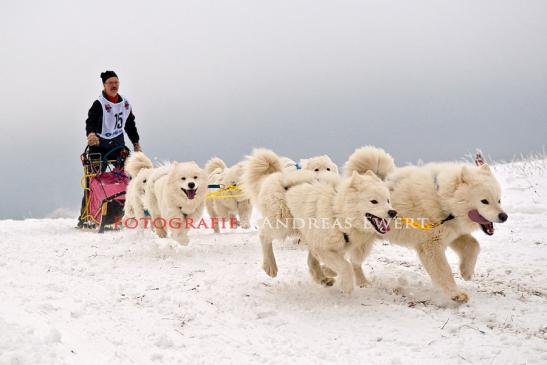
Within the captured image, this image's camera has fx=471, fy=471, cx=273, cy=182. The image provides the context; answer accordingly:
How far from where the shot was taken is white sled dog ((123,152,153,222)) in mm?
8164

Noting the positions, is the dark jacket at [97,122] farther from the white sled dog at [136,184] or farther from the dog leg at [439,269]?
the dog leg at [439,269]

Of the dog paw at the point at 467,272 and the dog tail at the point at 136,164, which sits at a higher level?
the dog tail at the point at 136,164

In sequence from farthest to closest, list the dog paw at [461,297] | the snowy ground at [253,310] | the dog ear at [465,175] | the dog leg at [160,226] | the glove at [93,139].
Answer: the glove at [93,139], the dog leg at [160,226], the dog ear at [465,175], the dog paw at [461,297], the snowy ground at [253,310]

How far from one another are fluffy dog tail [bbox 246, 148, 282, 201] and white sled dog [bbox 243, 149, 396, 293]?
0.22 metres


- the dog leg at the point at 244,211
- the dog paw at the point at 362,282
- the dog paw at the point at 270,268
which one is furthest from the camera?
the dog leg at the point at 244,211

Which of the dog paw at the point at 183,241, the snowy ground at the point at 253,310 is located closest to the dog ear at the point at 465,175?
the snowy ground at the point at 253,310

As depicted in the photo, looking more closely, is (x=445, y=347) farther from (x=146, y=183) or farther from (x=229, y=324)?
(x=146, y=183)

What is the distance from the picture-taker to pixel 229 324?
3717 millimetres

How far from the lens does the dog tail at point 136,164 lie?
8.39 m

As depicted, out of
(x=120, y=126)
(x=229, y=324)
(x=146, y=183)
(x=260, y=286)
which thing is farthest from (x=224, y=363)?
(x=120, y=126)

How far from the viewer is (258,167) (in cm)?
546

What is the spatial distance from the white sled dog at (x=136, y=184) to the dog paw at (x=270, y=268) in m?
3.79

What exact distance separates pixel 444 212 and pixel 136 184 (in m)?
5.49

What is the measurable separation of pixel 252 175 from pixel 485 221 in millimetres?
2532
